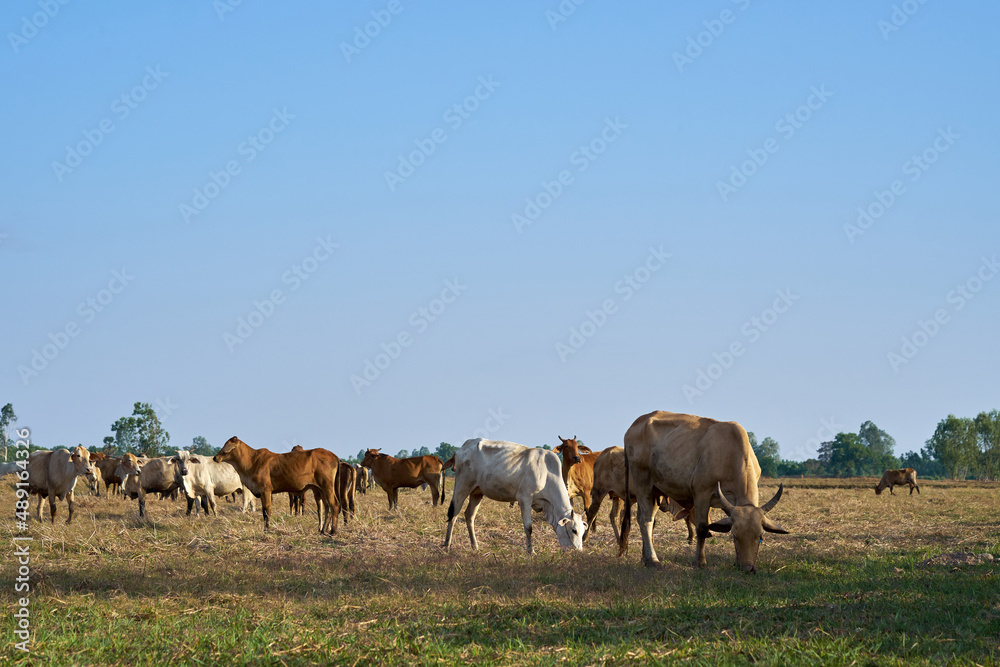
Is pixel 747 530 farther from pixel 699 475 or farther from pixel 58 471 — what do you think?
pixel 58 471

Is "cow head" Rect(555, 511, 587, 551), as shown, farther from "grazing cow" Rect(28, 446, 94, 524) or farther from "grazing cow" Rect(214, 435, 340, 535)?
"grazing cow" Rect(28, 446, 94, 524)

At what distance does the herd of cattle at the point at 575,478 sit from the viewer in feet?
46.3

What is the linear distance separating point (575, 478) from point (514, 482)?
5.44 meters

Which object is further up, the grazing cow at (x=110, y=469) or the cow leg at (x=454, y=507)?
the grazing cow at (x=110, y=469)

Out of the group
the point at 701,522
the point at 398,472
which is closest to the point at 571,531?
the point at 701,522

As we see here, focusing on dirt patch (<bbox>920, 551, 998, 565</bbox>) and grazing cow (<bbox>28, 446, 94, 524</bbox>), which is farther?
grazing cow (<bbox>28, 446, 94, 524</bbox>)

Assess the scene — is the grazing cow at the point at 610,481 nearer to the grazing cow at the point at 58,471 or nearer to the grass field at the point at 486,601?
the grass field at the point at 486,601

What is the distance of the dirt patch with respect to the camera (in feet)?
46.3

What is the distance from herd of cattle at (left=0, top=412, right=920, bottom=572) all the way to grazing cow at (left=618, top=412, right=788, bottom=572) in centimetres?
2

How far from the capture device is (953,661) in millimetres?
7910

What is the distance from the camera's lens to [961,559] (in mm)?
14688

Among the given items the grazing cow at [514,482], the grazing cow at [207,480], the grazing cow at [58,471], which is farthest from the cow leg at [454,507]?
the grazing cow at [58,471]

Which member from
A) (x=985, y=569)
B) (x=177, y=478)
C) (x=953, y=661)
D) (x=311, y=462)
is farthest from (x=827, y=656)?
(x=177, y=478)

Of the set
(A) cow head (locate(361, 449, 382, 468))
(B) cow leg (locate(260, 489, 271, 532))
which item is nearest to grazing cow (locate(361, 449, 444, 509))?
(A) cow head (locate(361, 449, 382, 468))
